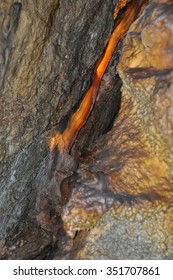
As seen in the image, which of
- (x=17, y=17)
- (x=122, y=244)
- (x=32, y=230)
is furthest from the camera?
(x=32, y=230)

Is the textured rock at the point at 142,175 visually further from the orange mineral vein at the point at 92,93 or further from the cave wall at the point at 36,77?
the orange mineral vein at the point at 92,93

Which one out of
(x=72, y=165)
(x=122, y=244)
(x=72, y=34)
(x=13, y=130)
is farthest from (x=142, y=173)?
(x=72, y=34)

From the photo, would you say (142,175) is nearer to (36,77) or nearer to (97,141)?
(97,141)

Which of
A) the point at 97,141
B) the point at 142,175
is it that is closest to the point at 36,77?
the point at 97,141

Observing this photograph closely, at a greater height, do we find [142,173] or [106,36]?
[106,36]

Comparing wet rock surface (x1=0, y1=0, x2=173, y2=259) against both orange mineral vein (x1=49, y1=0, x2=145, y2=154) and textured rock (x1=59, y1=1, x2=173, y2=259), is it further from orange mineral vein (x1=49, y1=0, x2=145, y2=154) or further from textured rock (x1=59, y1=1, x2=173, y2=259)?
orange mineral vein (x1=49, y1=0, x2=145, y2=154)

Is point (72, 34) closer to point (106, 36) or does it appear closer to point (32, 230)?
point (106, 36)

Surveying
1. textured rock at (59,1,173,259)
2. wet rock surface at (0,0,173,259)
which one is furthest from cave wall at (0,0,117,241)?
textured rock at (59,1,173,259)
